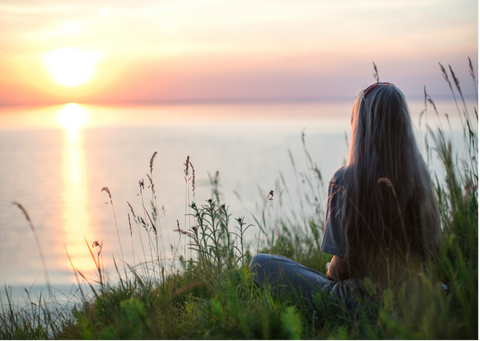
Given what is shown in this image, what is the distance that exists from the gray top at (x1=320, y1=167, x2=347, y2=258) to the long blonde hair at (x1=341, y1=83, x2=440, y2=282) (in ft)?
0.11

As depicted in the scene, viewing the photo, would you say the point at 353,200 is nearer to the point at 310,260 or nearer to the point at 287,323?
the point at 287,323

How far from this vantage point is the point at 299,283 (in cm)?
179

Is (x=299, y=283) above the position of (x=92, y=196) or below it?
below

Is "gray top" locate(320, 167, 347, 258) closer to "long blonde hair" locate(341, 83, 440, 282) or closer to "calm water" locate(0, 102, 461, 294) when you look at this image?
"long blonde hair" locate(341, 83, 440, 282)

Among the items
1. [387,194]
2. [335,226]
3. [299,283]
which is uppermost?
[387,194]

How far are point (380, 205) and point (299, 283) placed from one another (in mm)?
589

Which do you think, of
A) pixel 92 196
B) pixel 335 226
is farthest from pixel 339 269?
pixel 92 196

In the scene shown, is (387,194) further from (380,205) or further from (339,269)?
(339,269)

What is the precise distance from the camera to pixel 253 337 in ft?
4.06

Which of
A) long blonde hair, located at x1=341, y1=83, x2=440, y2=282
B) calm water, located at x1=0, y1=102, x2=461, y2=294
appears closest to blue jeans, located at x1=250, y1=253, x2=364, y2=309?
long blonde hair, located at x1=341, y1=83, x2=440, y2=282

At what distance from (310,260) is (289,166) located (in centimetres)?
711

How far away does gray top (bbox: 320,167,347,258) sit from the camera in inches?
64.4

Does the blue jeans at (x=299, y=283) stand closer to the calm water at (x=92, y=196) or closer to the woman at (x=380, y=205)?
the woman at (x=380, y=205)

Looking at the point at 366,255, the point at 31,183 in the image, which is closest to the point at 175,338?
the point at 366,255
